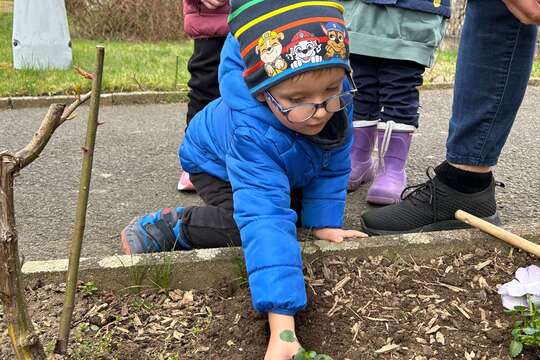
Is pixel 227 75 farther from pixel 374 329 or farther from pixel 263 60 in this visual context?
pixel 374 329

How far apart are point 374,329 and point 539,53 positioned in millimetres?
8799

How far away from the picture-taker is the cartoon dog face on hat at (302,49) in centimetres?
165

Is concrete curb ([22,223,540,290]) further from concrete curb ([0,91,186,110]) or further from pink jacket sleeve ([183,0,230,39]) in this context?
concrete curb ([0,91,186,110])

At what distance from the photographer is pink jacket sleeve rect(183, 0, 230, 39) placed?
2.73 metres

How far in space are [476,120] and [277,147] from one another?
723 mm

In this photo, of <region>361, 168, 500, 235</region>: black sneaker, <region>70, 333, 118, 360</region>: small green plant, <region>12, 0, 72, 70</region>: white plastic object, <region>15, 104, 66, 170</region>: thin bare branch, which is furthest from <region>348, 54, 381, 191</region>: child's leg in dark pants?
<region>12, 0, 72, 70</region>: white plastic object

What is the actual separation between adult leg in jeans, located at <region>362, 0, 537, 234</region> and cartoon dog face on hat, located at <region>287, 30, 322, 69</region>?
0.69 m

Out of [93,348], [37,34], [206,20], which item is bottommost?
[37,34]

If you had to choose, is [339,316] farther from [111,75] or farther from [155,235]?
[111,75]

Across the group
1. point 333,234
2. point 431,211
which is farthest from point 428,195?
point 333,234

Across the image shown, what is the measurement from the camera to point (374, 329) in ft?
5.36

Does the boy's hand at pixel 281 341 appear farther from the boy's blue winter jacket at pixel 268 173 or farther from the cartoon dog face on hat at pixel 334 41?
the cartoon dog face on hat at pixel 334 41

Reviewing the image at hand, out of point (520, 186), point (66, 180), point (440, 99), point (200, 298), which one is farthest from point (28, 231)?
point (440, 99)

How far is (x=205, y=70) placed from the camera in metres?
2.84
